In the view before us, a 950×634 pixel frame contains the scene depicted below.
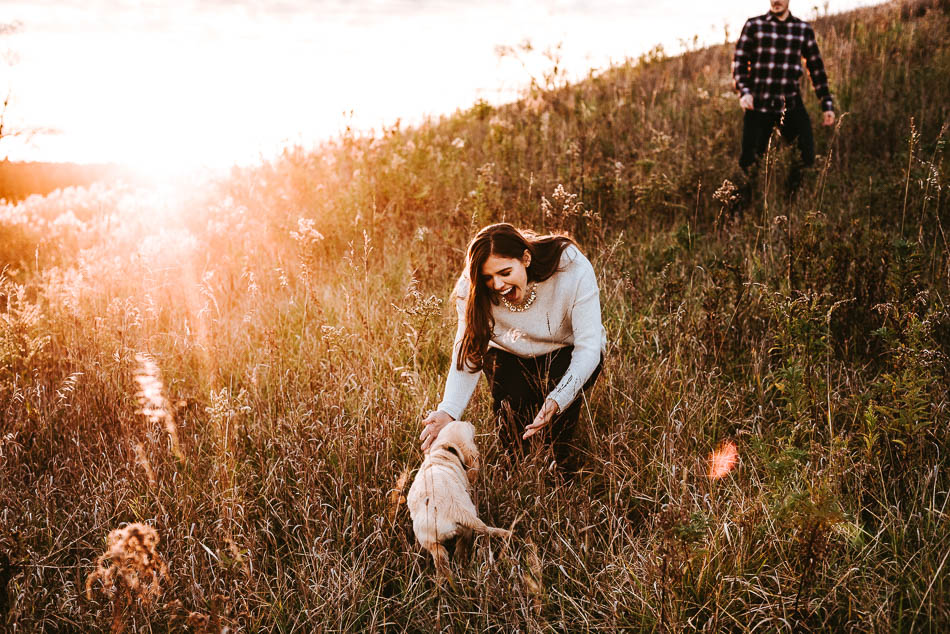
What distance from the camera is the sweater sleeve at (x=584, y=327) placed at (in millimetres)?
2674

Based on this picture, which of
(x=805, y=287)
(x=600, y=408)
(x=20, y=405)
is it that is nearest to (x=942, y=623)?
(x=600, y=408)

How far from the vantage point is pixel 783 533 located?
2211 millimetres

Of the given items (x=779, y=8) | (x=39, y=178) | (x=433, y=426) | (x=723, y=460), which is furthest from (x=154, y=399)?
(x=39, y=178)

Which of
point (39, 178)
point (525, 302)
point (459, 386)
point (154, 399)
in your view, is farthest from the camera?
point (39, 178)

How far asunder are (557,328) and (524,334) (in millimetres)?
161

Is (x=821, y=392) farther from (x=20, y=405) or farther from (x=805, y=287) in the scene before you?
(x=20, y=405)

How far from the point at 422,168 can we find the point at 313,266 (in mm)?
1895

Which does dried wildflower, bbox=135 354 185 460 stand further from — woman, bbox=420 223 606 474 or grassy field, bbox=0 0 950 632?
woman, bbox=420 223 606 474

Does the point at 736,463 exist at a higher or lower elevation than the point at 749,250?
lower

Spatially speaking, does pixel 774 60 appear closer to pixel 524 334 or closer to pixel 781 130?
pixel 781 130

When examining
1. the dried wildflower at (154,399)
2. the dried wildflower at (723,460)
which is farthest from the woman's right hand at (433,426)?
the dried wildflower at (723,460)

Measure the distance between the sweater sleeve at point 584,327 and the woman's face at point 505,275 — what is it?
0.84 feet

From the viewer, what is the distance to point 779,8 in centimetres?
543

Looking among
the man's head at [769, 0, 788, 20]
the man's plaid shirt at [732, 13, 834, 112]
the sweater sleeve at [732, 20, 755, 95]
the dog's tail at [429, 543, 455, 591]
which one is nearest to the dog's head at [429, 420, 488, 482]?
the dog's tail at [429, 543, 455, 591]
